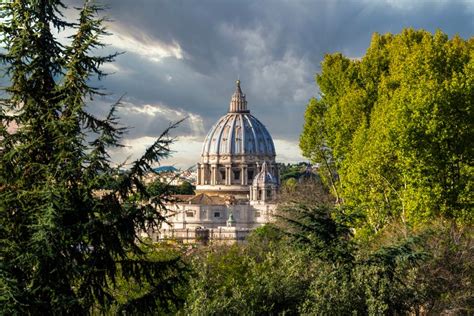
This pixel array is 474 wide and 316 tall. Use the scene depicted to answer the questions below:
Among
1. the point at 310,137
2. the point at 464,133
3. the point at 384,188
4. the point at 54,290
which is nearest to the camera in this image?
the point at 54,290

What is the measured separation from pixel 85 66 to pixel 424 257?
8346mm

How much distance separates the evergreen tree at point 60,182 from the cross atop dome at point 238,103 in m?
131

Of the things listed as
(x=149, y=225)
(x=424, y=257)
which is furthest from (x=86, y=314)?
(x=424, y=257)

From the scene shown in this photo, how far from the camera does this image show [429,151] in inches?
957

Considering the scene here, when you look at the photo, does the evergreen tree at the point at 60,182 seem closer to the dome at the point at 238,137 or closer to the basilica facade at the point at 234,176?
the basilica facade at the point at 234,176

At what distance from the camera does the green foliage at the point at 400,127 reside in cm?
2425

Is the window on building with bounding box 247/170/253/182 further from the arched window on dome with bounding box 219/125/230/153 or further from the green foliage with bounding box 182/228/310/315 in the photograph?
the green foliage with bounding box 182/228/310/315

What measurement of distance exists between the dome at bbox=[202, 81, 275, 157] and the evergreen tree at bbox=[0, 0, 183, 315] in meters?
121

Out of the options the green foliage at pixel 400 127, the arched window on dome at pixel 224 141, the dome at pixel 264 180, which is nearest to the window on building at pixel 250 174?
the arched window on dome at pixel 224 141

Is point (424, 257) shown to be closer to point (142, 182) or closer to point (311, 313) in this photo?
point (311, 313)

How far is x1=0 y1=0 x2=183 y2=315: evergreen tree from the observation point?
11023 millimetres

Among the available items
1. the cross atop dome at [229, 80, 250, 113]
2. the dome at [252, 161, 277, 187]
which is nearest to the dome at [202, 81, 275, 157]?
the cross atop dome at [229, 80, 250, 113]

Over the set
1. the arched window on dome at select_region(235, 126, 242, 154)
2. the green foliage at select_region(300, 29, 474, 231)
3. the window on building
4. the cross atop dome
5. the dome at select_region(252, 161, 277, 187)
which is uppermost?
the cross atop dome

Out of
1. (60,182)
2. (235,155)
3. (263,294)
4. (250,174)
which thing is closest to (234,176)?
(250,174)
